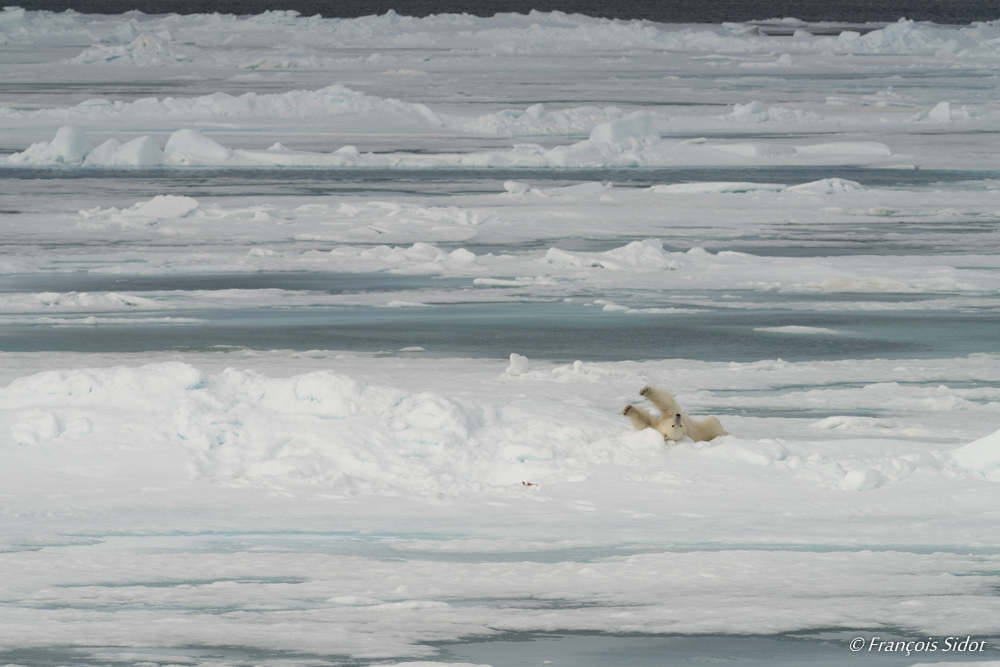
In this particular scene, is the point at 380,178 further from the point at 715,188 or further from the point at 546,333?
the point at 546,333

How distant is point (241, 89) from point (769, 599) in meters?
27.6

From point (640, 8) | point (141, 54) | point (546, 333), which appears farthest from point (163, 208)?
point (640, 8)

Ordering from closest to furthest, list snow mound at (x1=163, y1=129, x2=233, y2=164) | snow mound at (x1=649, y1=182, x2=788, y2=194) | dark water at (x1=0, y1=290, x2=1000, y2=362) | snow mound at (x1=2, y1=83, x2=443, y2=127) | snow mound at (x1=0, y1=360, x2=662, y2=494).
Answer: snow mound at (x1=0, y1=360, x2=662, y2=494) → dark water at (x1=0, y1=290, x2=1000, y2=362) → snow mound at (x1=649, y1=182, x2=788, y2=194) → snow mound at (x1=163, y1=129, x2=233, y2=164) → snow mound at (x1=2, y1=83, x2=443, y2=127)

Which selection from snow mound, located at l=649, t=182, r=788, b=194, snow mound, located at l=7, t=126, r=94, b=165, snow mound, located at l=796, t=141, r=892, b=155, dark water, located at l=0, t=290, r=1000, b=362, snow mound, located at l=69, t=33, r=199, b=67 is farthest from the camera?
snow mound, located at l=69, t=33, r=199, b=67

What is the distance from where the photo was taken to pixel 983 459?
18.3 ft

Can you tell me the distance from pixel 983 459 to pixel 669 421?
1.16m

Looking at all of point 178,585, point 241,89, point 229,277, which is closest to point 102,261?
point 229,277

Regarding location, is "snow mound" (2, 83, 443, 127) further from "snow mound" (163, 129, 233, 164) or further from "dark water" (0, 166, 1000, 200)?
"dark water" (0, 166, 1000, 200)

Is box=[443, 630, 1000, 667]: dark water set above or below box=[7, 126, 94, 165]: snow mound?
below

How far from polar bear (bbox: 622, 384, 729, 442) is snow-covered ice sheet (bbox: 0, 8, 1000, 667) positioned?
84 mm

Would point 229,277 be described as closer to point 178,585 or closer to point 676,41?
point 178,585

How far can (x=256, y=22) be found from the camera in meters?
55.9

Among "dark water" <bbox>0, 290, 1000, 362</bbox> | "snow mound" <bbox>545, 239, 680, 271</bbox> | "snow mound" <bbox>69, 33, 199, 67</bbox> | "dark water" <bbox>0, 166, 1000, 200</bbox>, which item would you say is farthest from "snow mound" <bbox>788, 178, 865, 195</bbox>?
"snow mound" <bbox>69, 33, 199, 67</bbox>

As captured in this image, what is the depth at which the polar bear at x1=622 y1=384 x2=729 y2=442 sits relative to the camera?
573 centimetres
